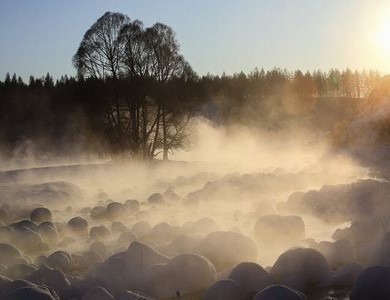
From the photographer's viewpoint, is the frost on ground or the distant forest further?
the distant forest

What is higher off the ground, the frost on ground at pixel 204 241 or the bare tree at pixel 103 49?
the bare tree at pixel 103 49

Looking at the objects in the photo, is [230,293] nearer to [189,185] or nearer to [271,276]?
[271,276]

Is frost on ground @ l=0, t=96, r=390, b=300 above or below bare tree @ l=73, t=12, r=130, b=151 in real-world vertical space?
below

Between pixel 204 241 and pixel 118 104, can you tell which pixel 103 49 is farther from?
pixel 204 241

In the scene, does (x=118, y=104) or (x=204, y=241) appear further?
(x=118, y=104)

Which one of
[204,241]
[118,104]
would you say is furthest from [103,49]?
[204,241]

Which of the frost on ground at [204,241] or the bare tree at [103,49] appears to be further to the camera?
the bare tree at [103,49]

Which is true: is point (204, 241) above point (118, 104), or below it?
below

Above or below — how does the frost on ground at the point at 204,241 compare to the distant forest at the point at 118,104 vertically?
below

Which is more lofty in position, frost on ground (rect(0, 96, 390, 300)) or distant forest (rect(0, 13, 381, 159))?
distant forest (rect(0, 13, 381, 159))

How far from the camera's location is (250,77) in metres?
77.5

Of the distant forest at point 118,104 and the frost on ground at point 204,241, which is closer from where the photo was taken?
the frost on ground at point 204,241

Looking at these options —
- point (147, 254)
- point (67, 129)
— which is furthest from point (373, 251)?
point (67, 129)

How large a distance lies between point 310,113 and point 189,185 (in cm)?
5350
